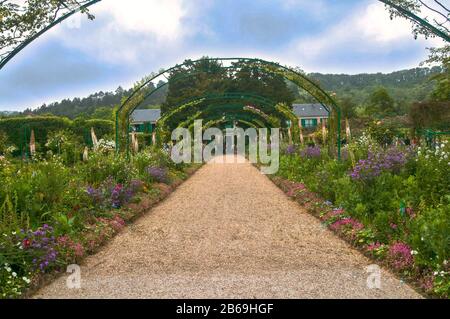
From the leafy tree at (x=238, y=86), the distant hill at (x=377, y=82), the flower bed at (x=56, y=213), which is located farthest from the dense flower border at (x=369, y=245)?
the distant hill at (x=377, y=82)

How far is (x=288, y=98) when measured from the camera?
39.3 metres

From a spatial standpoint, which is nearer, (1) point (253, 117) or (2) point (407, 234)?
(2) point (407, 234)

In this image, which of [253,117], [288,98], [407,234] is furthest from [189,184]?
[288,98]

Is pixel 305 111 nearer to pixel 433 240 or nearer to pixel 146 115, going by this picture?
pixel 146 115

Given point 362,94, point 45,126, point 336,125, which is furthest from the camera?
point 362,94

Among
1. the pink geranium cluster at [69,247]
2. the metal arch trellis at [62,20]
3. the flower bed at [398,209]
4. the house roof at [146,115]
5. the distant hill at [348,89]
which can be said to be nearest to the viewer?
the flower bed at [398,209]

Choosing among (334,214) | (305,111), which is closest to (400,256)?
(334,214)

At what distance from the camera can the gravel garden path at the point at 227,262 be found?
420cm

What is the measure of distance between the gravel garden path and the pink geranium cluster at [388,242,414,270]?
0.13m

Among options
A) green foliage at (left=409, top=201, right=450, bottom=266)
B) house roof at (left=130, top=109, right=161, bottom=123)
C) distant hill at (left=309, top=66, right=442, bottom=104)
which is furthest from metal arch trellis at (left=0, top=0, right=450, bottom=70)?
house roof at (left=130, top=109, right=161, bottom=123)

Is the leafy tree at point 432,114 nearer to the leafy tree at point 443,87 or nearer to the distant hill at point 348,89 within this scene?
the leafy tree at point 443,87

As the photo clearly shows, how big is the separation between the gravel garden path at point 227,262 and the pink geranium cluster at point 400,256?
13 centimetres

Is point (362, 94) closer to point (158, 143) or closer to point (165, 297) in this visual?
point (158, 143)

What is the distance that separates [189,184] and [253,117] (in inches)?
603
